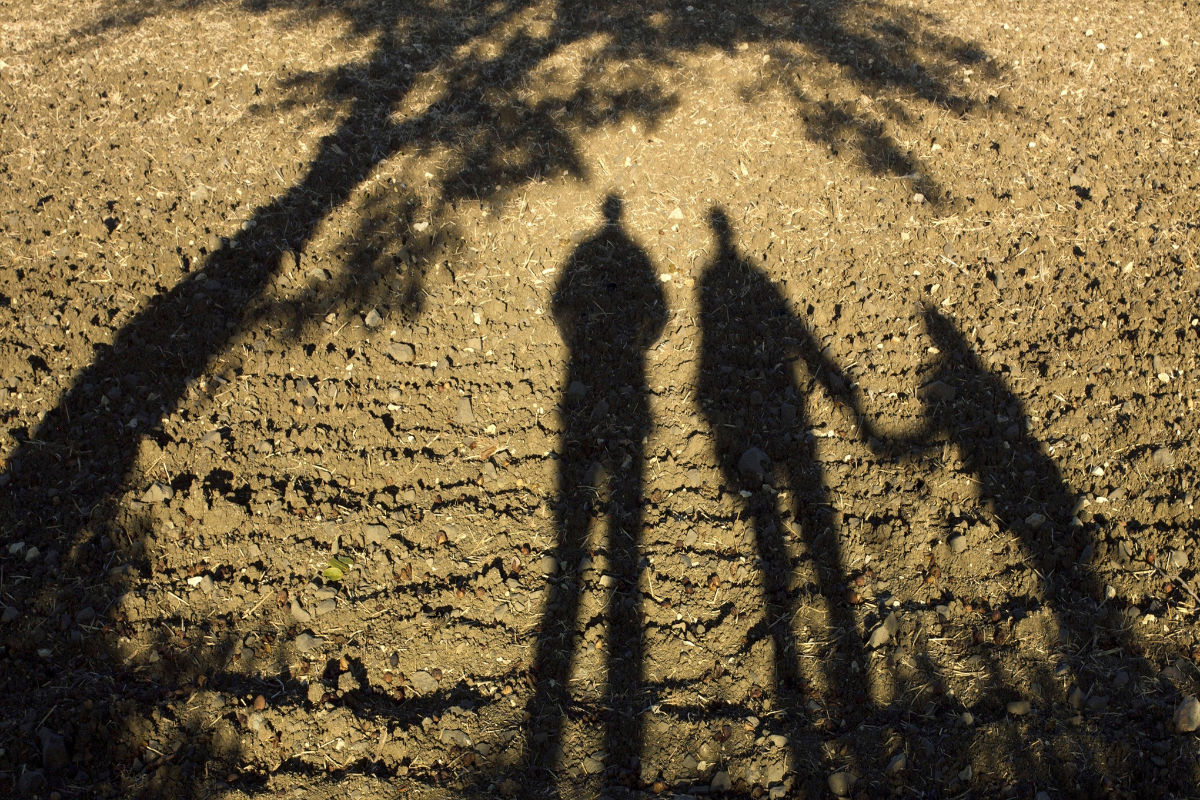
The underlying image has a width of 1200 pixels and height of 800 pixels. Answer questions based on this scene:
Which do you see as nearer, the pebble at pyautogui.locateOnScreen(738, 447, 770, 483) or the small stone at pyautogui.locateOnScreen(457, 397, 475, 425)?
the pebble at pyautogui.locateOnScreen(738, 447, 770, 483)

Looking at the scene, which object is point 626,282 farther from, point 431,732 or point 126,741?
point 126,741

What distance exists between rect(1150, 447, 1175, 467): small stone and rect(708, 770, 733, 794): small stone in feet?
7.84

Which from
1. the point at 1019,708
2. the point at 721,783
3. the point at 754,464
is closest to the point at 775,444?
the point at 754,464

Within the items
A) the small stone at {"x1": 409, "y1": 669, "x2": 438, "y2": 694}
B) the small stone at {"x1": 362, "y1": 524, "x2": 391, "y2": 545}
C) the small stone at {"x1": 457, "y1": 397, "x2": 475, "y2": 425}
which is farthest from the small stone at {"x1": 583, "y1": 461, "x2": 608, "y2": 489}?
the small stone at {"x1": 409, "y1": 669, "x2": 438, "y2": 694}

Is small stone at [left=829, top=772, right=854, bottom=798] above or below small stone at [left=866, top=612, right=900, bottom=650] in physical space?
below

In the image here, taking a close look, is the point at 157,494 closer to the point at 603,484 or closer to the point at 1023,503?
the point at 603,484

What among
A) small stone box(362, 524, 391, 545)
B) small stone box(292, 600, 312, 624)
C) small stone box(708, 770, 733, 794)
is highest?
small stone box(362, 524, 391, 545)

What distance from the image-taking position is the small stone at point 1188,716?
9.09 ft

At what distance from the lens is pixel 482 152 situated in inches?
233

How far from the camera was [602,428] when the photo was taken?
4.14m

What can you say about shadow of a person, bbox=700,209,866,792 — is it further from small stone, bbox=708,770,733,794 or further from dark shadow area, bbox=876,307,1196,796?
dark shadow area, bbox=876,307,1196,796

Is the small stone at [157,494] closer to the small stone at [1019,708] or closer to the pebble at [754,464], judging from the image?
the pebble at [754,464]

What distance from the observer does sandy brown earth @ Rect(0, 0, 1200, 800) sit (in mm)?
2979

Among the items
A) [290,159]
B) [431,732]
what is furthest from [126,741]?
[290,159]
